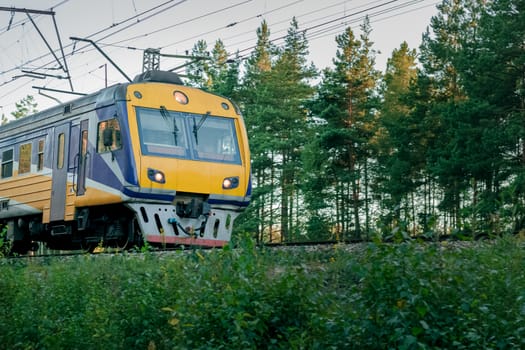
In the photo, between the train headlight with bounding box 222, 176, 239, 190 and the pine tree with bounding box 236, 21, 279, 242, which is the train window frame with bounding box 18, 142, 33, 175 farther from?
the pine tree with bounding box 236, 21, 279, 242

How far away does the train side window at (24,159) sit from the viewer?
18703mm

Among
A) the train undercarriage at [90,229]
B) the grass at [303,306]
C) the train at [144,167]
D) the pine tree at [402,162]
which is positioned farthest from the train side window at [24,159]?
the pine tree at [402,162]

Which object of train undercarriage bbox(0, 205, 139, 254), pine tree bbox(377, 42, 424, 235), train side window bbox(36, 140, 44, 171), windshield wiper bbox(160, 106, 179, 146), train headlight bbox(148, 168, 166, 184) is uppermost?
pine tree bbox(377, 42, 424, 235)

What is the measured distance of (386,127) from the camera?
40.1 metres

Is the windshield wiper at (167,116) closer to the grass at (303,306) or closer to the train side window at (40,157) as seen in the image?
the train side window at (40,157)

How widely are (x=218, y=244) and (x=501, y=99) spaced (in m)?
18.0

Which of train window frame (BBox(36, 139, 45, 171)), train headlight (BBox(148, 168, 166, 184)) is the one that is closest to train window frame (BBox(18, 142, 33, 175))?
train window frame (BBox(36, 139, 45, 171))

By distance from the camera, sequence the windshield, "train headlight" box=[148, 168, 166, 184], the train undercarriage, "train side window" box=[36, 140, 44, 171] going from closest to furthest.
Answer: "train headlight" box=[148, 168, 166, 184], the windshield, the train undercarriage, "train side window" box=[36, 140, 44, 171]

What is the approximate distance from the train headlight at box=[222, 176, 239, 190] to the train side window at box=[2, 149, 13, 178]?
6.08 m

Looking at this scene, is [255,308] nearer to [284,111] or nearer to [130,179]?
[130,179]

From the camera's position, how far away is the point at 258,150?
44.6 meters

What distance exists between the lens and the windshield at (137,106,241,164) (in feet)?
50.6

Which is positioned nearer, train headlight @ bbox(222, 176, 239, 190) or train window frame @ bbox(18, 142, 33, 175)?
train headlight @ bbox(222, 176, 239, 190)

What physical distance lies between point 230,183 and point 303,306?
388 inches
